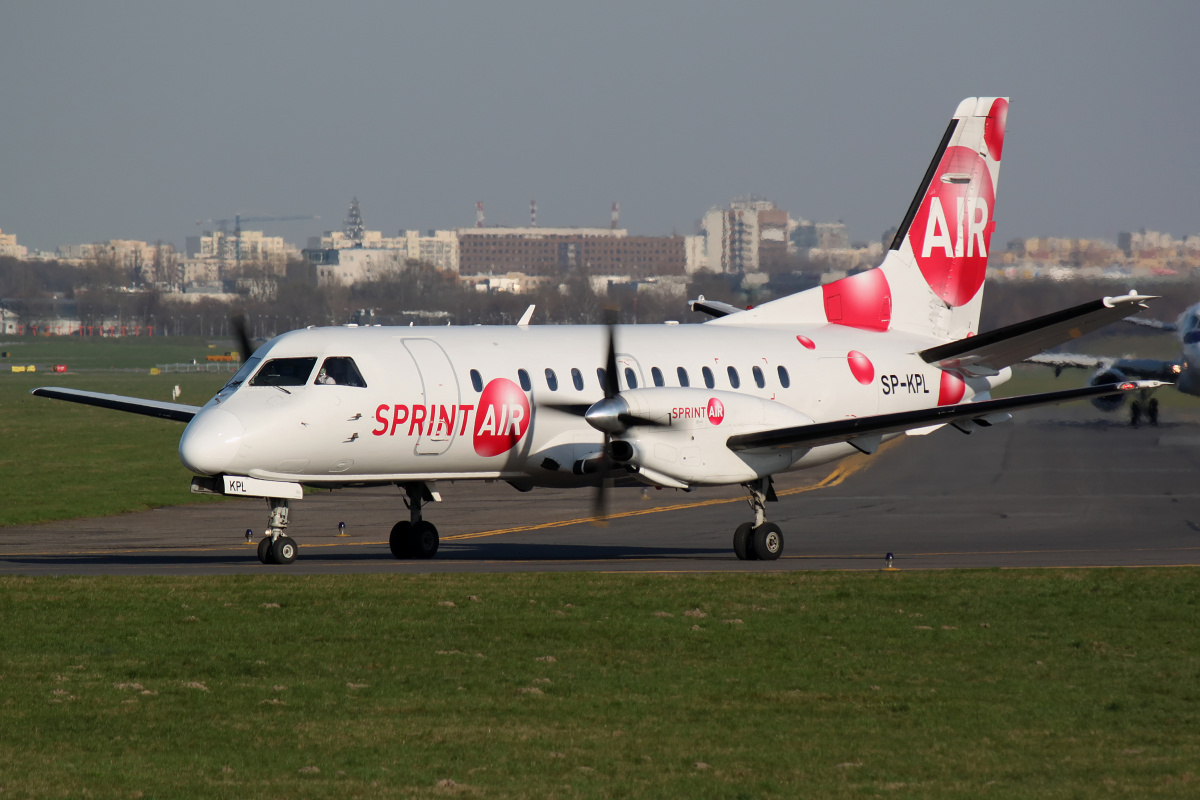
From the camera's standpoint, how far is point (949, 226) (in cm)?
2595

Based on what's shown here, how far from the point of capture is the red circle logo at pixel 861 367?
23844 mm

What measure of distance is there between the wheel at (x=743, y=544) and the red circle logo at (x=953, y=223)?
714 cm

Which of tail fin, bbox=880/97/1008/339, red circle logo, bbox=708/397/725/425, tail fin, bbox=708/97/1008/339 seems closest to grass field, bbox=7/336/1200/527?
red circle logo, bbox=708/397/725/425

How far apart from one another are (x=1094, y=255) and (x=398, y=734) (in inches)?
1684

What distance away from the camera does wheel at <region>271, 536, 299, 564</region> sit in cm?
1964

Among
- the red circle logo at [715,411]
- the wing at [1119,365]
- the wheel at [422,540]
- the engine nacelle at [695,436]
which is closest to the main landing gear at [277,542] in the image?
the wheel at [422,540]

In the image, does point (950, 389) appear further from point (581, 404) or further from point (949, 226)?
point (581, 404)

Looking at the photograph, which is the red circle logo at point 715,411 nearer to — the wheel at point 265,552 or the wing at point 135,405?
the wheel at point 265,552

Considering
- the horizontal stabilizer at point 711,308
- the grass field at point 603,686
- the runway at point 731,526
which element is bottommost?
the runway at point 731,526

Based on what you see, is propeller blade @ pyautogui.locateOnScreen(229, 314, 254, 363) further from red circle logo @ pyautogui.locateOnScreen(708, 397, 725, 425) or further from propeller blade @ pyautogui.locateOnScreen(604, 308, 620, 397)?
red circle logo @ pyautogui.locateOnScreen(708, 397, 725, 425)

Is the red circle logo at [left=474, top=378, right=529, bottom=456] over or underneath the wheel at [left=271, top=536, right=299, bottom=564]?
over

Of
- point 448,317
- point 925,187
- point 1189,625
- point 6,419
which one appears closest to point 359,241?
point 6,419

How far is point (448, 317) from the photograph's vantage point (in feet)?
163

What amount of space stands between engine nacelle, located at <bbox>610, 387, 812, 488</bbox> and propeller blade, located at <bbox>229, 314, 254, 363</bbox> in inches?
249
